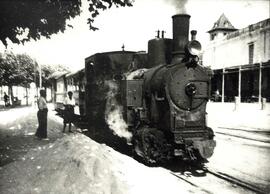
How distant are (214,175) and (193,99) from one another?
1770 mm

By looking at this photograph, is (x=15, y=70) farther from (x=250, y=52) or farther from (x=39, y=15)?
(x=39, y=15)

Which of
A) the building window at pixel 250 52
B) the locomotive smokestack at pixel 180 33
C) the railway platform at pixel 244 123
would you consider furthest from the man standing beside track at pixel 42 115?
the building window at pixel 250 52

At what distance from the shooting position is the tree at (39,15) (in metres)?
6.23

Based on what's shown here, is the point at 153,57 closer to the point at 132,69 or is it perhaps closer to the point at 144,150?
the point at 132,69

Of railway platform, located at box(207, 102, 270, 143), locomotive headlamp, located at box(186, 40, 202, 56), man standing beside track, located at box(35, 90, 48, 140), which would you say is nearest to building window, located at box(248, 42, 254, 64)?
railway platform, located at box(207, 102, 270, 143)

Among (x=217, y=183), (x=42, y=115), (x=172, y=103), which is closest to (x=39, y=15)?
(x=172, y=103)

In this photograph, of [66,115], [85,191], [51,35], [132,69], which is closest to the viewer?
[85,191]

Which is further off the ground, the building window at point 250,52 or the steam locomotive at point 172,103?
the building window at point 250,52

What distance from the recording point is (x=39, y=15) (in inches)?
267

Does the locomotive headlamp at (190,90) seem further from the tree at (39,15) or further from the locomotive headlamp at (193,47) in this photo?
the tree at (39,15)

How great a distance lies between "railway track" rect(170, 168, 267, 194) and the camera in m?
5.73

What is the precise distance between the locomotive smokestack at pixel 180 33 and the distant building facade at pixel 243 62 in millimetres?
14231

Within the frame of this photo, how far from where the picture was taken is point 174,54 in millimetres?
7625

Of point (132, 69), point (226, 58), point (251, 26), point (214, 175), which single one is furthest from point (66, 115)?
point (226, 58)
